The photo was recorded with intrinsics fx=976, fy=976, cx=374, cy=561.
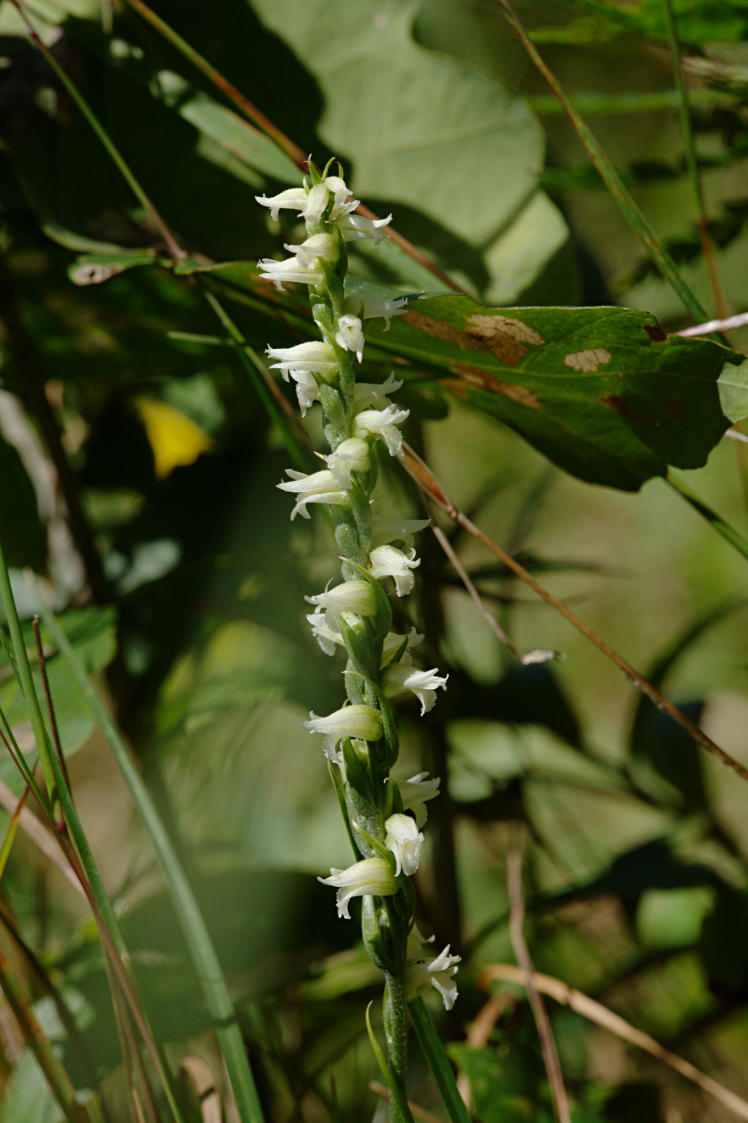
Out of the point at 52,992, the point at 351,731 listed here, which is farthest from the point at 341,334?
the point at 52,992

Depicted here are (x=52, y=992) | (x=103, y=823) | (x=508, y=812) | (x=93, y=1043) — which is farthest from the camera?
(x=103, y=823)

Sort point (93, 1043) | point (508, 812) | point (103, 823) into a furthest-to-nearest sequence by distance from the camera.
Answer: point (103, 823), point (508, 812), point (93, 1043)

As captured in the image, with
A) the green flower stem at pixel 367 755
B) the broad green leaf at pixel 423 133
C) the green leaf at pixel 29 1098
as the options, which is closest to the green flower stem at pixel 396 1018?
the green flower stem at pixel 367 755

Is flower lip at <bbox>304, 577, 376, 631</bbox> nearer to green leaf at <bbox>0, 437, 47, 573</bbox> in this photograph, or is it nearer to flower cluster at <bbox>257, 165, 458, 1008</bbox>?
flower cluster at <bbox>257, 165, 458, 1008</bbox>

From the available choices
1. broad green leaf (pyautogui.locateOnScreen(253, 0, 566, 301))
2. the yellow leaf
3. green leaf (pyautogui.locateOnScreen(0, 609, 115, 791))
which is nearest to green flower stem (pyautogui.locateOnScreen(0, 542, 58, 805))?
green leaf (pyautogui.locateOnScreen(0, 609, 115, 791))

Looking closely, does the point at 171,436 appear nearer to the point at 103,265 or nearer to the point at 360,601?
the point at 103,265

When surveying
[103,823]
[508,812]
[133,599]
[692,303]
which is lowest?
[103,823]

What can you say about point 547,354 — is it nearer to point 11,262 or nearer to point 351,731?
point 351,731
